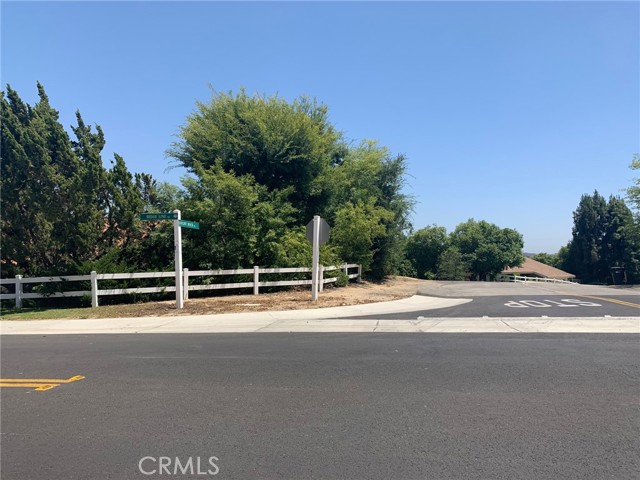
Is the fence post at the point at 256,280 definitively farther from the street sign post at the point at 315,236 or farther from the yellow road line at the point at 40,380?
the yellow road line at the point at 40,380

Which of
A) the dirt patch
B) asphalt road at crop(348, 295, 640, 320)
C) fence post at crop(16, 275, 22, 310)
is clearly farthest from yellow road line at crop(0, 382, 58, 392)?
fence post at crop(16, 275, 22, 310)

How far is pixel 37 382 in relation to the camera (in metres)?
6.63

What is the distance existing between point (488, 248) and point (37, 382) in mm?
66015

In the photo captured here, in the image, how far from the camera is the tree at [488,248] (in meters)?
65.8

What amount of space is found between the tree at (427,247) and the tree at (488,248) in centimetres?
238

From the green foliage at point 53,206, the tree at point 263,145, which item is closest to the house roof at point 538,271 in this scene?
the tree at point 263,145

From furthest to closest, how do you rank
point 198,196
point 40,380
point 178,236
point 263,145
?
point 263,145, point 198,196, point 178,236, point 40,380

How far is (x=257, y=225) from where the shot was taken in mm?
21141

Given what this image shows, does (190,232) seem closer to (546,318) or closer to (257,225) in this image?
(257,225)

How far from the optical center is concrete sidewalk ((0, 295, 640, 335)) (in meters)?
10.7

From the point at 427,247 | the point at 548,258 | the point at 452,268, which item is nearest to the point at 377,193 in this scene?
the point at 452,268

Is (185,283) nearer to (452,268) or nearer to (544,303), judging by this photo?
(544,303)

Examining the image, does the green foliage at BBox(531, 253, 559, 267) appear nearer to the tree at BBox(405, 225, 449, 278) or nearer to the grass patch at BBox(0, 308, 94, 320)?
the tree at BBox(405, 225, 449, 278)

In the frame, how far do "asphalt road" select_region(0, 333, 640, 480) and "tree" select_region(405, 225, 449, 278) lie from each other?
201ft
